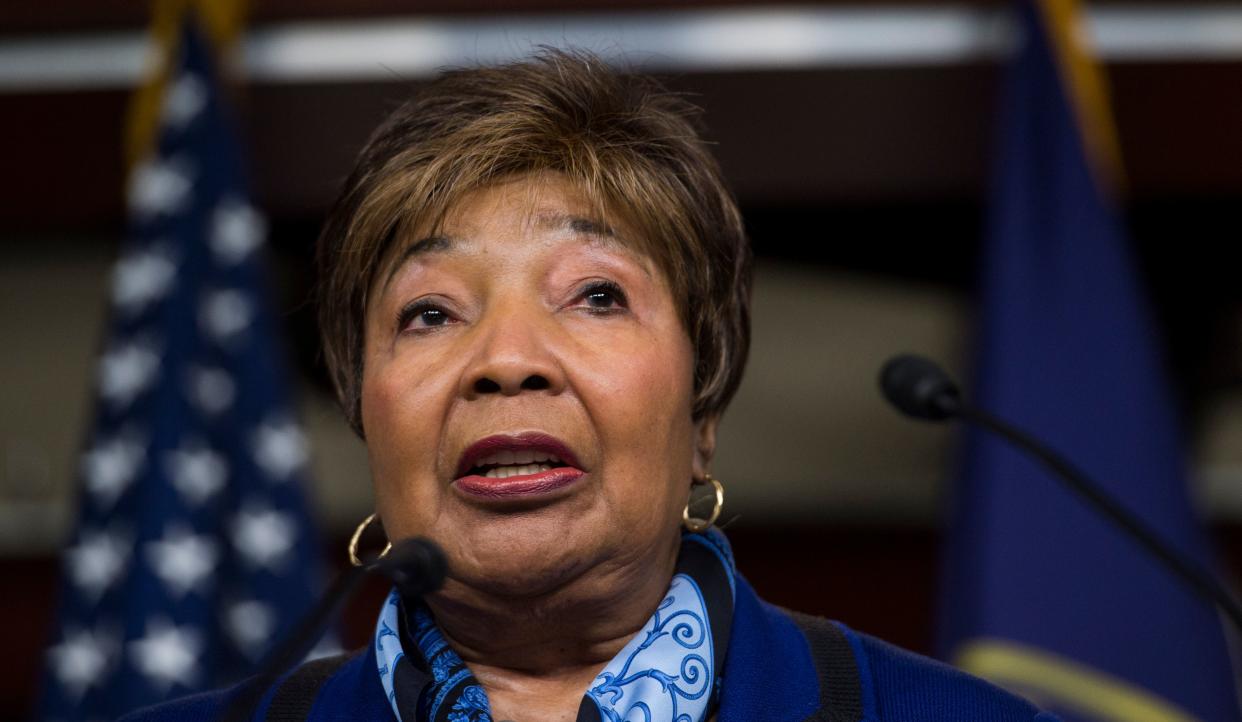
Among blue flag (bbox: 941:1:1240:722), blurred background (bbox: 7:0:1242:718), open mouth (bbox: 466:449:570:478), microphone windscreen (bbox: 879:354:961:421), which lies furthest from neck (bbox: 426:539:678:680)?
blurred background (bbox: 7:0:1242:718)

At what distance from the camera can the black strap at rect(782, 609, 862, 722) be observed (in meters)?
1.29

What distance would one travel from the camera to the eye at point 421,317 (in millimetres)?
1340

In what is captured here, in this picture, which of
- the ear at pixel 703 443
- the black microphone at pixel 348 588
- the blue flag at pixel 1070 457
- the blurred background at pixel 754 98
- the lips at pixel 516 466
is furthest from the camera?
the blurred background at pixel 754 98

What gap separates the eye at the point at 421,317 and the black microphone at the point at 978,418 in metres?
0.52

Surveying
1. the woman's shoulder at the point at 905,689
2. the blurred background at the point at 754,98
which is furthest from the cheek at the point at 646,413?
the blurred background at the point at 754,98

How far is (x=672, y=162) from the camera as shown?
4.63 feet

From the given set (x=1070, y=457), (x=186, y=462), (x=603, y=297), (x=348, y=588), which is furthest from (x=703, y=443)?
(x=186, y=462)

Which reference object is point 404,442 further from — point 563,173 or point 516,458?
point 563,173

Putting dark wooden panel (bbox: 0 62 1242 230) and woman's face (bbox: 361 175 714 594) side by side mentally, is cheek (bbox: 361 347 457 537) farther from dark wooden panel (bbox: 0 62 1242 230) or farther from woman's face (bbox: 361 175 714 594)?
dark wooden panel (bbox: 0 62 1242 230)

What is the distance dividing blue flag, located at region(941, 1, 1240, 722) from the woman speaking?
5.20ft

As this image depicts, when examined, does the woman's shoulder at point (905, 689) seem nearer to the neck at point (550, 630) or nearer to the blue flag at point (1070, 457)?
the neck at point (550, 630)

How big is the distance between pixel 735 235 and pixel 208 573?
6.31 feet

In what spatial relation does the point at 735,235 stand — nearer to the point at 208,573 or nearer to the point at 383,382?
the point at 383,382

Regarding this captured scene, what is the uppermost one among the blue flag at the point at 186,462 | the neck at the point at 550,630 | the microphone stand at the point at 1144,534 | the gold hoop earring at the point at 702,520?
the microphone stand at the point at 1144,534
